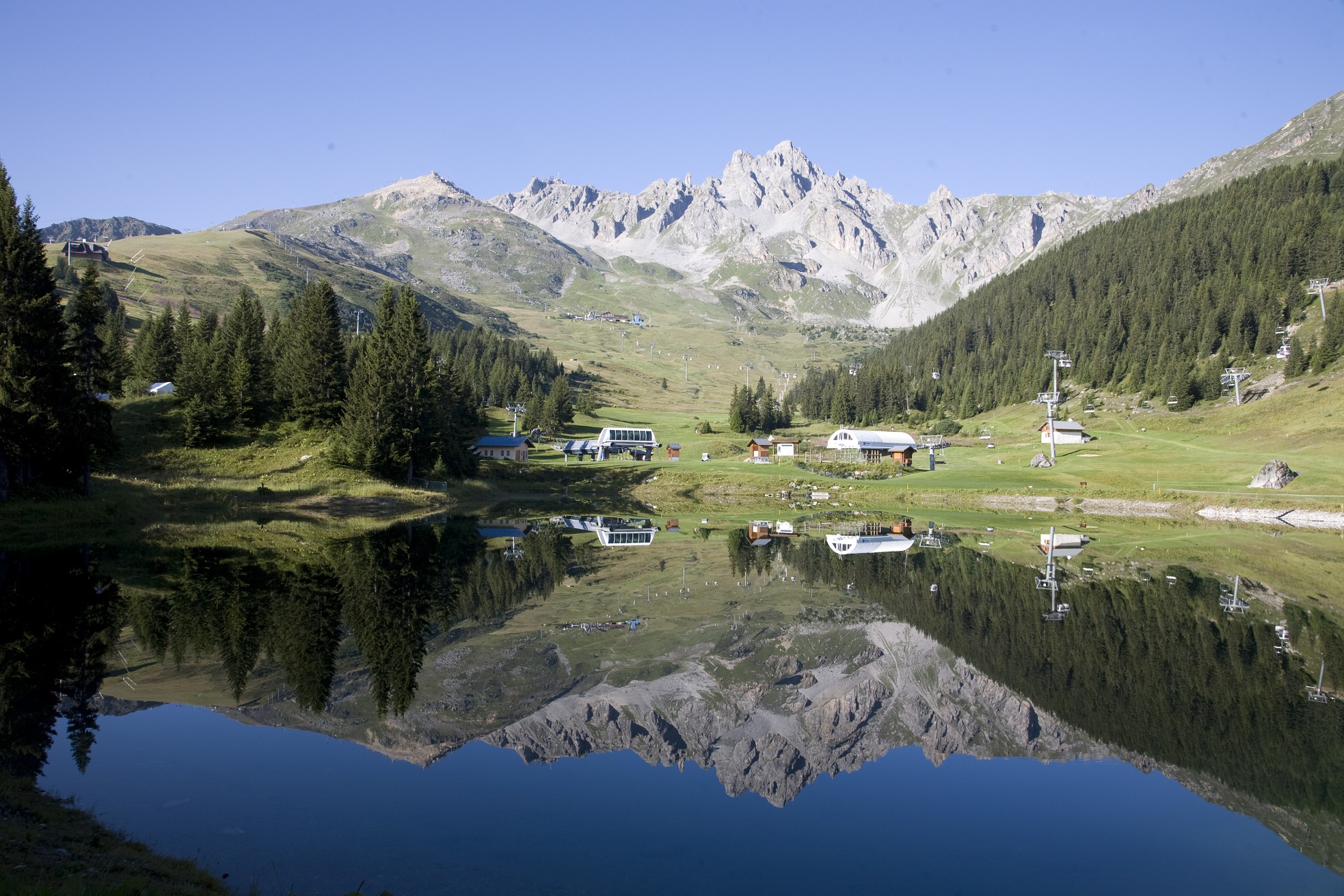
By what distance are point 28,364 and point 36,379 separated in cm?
114

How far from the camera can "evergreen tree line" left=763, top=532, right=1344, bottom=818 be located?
16.0 m

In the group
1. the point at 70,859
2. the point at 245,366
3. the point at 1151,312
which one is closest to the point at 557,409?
the point at 245,366

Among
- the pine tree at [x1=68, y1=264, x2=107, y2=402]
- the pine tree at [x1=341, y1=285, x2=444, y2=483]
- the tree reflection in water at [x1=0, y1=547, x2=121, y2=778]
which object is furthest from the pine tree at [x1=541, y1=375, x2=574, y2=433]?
the tree reflection in water at [x1=0, y1=547, x2=121, y2=778]

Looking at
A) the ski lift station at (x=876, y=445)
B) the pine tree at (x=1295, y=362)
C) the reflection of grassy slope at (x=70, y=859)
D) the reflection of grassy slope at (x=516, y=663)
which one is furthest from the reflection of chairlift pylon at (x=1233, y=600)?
the pine tree at (x=1295, y=362)

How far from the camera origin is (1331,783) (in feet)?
48.4

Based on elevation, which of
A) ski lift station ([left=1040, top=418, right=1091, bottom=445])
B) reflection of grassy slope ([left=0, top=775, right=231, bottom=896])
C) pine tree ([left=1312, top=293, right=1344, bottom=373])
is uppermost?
pine tree ([left=1312, top=293, right=1344, bottom=373])

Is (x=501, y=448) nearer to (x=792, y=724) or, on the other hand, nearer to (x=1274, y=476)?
(x=1274, y=476)

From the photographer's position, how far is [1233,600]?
1259 inches

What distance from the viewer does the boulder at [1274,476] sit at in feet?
230

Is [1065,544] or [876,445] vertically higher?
[876,445]

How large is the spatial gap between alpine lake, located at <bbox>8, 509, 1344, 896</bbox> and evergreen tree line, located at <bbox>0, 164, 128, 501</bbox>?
11187 millimetres

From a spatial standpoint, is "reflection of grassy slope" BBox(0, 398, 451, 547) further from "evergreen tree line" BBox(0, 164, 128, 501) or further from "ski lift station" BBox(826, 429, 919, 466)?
"ski lift station" BBox(826, 429, 919, 466)

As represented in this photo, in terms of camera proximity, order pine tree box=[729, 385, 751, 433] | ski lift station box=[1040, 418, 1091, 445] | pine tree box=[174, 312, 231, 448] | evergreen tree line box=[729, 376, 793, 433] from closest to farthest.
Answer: pine tree box=[174, 312, 231, 448], ski lift station box=[1040, 418, 1091, 445], pine tree box=[729, 385, 751, 433], evergreen tree line box=[729, 376, 793, 433]

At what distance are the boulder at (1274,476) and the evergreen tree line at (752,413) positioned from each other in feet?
252
